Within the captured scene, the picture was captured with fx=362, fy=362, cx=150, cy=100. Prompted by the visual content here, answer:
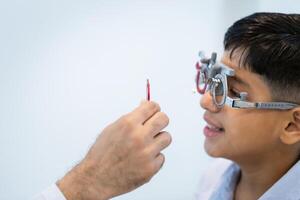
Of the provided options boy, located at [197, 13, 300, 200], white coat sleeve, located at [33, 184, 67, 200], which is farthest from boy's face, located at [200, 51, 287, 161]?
white coat sleeve, located at [33, 184, 67, 200]

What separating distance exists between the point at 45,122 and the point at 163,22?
0.83 meters

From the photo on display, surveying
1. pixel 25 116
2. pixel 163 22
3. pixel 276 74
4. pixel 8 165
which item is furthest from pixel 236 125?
pixel 8 165

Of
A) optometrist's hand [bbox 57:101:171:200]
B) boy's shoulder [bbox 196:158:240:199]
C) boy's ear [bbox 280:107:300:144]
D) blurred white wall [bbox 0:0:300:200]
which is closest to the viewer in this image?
optometrist's hand [bbox 57:101:171:200]

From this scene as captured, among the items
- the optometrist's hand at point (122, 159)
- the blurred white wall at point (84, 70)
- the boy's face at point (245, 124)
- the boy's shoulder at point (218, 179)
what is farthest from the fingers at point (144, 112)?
the blurred white wall at point (84, 70)

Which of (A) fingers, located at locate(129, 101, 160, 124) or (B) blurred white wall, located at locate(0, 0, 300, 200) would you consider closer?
(A) fingers, located at locate(129, 101, 160, 124)

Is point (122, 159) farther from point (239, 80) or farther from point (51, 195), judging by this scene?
point (239, 80)

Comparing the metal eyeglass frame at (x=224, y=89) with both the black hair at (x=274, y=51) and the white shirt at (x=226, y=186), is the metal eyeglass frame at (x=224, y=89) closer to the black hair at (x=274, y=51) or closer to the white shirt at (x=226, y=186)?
the black hair at (x=274, y=51)

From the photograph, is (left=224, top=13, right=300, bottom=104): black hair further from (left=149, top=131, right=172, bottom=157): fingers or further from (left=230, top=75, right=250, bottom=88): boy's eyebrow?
(left=149, top=131, right=172, bottom=157): fingers

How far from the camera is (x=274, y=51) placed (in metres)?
1.03

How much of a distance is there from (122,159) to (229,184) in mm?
525

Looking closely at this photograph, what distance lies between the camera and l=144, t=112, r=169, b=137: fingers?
3.20 ft

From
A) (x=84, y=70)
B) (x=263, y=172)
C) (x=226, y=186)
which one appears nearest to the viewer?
(x=263, y=172)

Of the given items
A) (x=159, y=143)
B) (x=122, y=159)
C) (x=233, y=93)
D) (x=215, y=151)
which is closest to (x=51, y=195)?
(x=122, y=159)

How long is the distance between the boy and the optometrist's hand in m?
0.21
